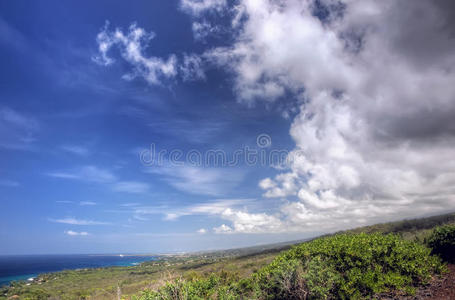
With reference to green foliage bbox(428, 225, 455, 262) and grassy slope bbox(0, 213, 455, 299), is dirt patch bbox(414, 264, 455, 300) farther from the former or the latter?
grassy slope bbox(0, 213, 455, 299)

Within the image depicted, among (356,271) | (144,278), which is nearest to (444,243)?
(356,271)

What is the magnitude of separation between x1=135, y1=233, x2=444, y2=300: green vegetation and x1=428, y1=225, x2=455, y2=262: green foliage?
206 cm

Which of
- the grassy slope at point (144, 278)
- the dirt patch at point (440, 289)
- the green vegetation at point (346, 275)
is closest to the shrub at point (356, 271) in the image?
the green vegetation at point (346, 275)

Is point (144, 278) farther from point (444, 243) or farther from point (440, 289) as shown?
point (440, 289)

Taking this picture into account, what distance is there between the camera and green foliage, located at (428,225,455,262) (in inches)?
411

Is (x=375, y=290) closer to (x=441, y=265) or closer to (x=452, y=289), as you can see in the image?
(x=452, y=289)

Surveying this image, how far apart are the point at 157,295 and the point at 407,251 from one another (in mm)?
9524

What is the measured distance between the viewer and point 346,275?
29.4 ft

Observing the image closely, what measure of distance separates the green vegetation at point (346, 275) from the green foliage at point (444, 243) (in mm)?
2060

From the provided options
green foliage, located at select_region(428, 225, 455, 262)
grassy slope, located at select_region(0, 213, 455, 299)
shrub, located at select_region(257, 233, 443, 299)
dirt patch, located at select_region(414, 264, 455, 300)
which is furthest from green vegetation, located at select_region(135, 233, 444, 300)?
grassy slope, located at select_region(0, 213, 455, 299)

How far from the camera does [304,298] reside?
8594mm

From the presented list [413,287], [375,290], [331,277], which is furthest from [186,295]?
[413,287]

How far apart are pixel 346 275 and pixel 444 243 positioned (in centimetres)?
572

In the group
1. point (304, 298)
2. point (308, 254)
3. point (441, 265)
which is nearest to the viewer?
point (304, 298)
